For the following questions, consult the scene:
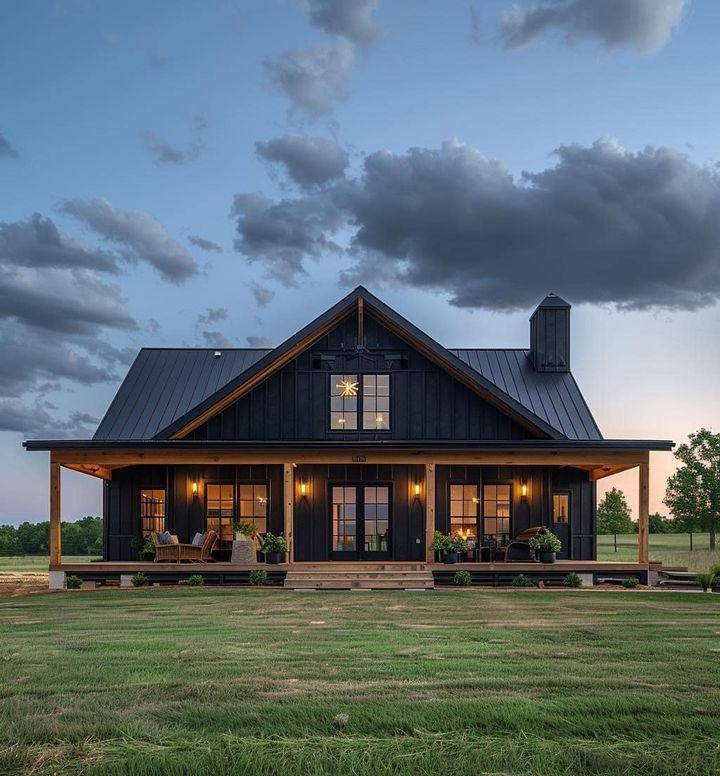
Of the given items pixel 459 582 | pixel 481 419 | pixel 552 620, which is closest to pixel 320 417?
pixel 481 419

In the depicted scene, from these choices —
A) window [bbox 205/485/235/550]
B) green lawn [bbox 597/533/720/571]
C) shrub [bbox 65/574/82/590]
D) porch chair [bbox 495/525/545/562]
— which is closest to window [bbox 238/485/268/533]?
window [bbox 205/485/235/550]

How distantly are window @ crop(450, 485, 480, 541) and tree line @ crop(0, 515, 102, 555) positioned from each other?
86.2 ft

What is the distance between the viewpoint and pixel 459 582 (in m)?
17.5

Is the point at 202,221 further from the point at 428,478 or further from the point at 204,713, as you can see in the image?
the point at 204,713

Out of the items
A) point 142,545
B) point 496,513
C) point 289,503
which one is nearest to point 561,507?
point 496,513

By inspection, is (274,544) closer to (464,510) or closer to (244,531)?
(244,531)

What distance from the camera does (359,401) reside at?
20.2 m

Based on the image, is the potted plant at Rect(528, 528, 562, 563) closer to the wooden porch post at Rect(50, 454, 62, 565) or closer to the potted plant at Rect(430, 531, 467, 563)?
the potted plant at Rect(430, 531, 467, 563)

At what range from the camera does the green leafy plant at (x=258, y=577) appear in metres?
17.3

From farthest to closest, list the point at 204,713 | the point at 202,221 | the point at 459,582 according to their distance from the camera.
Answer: the point at 202,221 → the point at 459,582 → the point at 204,713

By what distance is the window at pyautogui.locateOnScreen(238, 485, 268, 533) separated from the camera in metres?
20.3

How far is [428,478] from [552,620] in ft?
24.3

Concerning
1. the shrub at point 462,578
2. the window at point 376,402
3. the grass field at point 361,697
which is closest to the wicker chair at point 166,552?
the window at point 376,402

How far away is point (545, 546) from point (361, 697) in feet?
43.3
